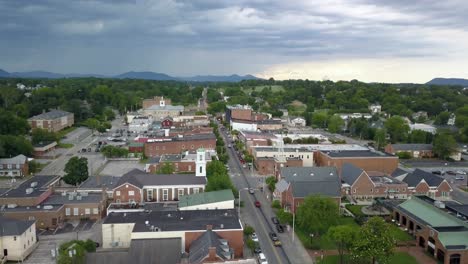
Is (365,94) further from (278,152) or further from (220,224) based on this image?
(220,224)

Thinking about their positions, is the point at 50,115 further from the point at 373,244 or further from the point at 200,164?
the point at 373,244

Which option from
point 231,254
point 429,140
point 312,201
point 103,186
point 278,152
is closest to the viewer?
point 231,254

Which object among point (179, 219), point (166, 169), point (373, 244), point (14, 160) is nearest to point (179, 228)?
point (179, 219)

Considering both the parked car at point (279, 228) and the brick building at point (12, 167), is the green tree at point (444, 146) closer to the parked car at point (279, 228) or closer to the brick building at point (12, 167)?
the parked car at point (279, 228)

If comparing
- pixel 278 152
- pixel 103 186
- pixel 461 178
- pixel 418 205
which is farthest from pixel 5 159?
pixel 461 178

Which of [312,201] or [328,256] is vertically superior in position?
[312,201]

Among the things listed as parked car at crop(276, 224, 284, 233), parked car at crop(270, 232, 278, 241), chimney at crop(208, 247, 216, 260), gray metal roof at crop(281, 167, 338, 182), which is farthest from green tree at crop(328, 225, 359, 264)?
gray metal roof at crop(281, 167, 338, 182)

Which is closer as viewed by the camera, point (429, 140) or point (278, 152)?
point (278, 152)

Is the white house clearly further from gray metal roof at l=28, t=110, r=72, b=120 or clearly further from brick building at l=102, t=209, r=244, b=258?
gray metal roof at l=28, t=110, r=72, b=120
